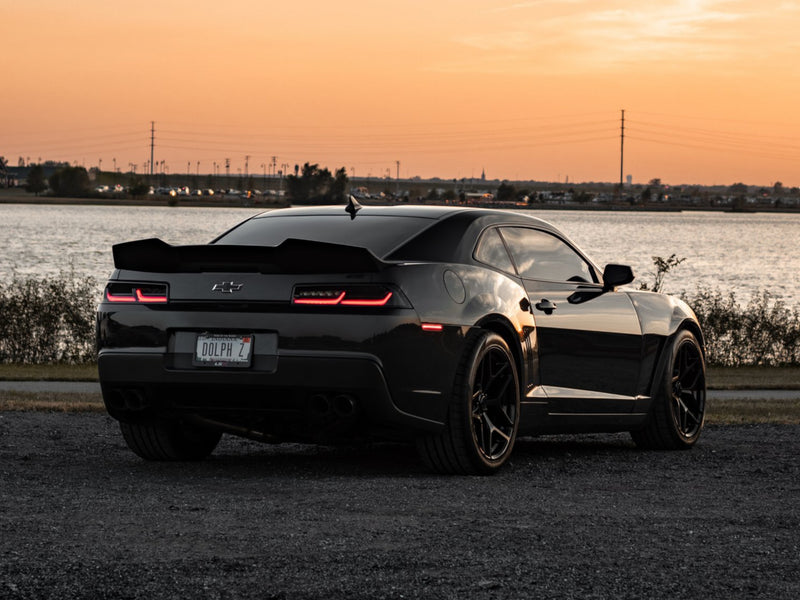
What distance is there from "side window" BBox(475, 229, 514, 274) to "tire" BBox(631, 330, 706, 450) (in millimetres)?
2044

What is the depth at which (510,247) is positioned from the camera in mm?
8820

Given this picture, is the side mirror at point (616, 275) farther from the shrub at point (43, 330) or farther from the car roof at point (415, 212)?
the shrub at point (43, 330)

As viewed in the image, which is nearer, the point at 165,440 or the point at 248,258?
the point at 248,258

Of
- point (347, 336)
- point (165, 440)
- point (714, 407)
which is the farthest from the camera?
point (714, 407)

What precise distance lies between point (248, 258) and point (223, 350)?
0.56 metres

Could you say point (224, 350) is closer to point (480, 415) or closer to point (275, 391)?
point (275, 391)

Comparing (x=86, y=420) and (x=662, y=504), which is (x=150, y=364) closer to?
(x=662, y=504)

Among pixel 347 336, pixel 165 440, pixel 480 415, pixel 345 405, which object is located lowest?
pixel 165 440

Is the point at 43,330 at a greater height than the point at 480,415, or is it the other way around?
the point at 480,415

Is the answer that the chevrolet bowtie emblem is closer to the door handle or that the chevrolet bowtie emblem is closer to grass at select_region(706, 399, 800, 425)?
the door handle

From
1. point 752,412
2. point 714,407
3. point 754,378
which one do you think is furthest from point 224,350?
point 754,378

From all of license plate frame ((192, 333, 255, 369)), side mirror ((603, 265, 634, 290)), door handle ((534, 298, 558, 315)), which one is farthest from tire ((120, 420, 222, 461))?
side mirror ((603, 265, 634, 290))

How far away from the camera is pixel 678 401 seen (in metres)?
10.3

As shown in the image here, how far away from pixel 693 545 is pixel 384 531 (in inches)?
55.5
